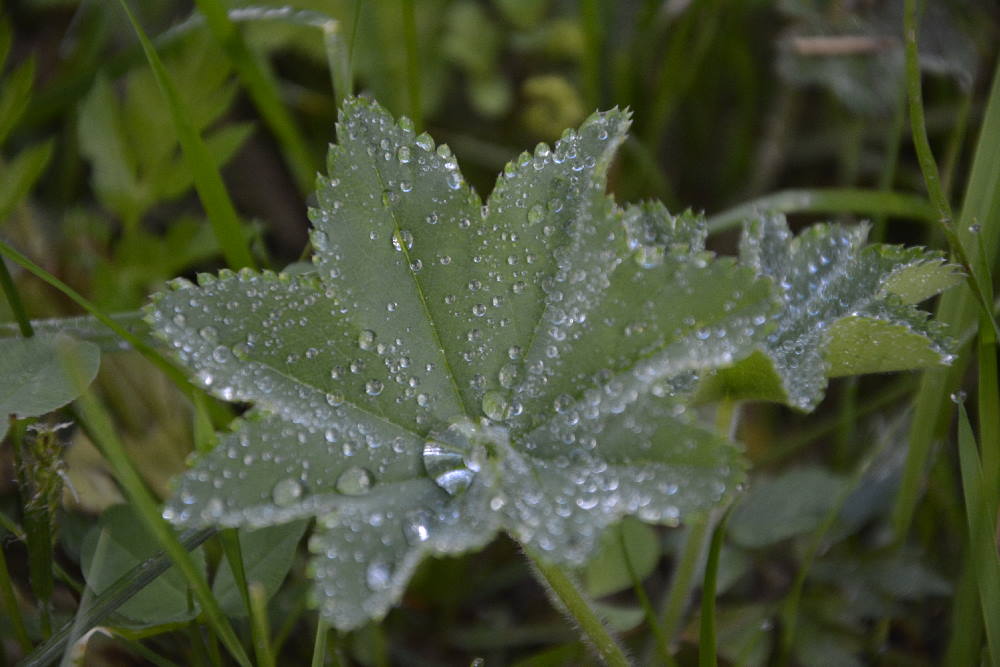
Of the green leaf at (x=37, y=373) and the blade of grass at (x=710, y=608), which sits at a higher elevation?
the green leaf at (x=37, y=373)

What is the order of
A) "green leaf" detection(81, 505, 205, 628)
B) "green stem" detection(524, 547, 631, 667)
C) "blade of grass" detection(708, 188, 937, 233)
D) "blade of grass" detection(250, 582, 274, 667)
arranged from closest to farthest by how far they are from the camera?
1. "blade of grass" detection(250, 582, 274, 667)
2. "green stem" detection(524, 547, 631, 667)
3. "green leaf" detection(81, 505, 205, 628)
4. "blade of grass" detection(708, 188, 937, 233)

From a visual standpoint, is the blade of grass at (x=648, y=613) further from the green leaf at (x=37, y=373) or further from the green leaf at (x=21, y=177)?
the green leaf at (x=21, y=177)

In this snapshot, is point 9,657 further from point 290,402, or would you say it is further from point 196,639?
point 290,402

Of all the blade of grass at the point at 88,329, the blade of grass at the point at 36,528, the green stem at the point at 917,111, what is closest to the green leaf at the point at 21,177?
the blade of grass at the point at 88,329

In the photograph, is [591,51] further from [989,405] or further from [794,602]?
[794,602]

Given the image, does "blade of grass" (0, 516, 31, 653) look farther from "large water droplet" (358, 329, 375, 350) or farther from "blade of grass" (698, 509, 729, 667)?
"blade of grass" (698, 509, 729, 667)

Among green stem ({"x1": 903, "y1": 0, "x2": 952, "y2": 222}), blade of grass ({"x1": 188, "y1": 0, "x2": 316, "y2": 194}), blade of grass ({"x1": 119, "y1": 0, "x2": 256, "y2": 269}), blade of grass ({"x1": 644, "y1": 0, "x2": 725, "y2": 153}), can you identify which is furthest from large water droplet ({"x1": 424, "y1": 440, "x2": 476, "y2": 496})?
blade of grass ({"x1": 644, "y1": 0, "x2": 725, "y2": 153})

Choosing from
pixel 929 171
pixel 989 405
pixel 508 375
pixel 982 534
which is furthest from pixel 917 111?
pixel 508 375
